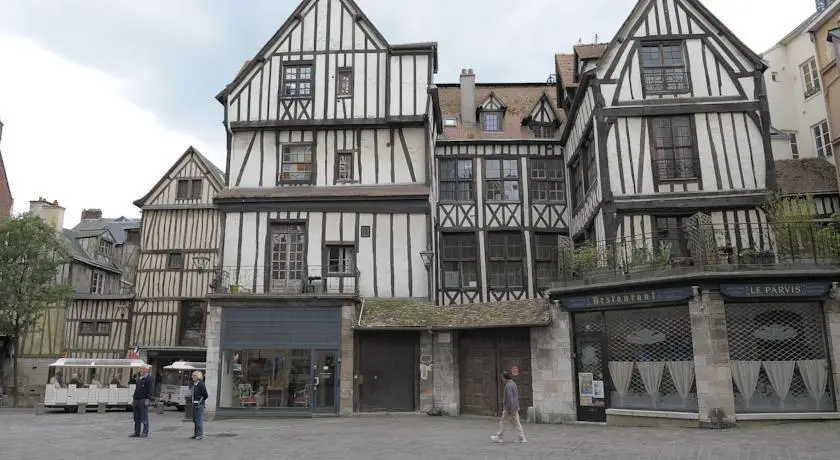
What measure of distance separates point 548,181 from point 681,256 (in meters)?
7.09

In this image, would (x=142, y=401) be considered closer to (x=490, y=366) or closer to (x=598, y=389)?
(x=490, y=366)

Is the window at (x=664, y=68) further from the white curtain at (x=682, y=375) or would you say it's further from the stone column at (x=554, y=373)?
the white curtain at (x=682, y=375)

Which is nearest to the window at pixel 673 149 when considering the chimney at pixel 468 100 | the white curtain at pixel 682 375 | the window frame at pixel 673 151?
the window frame at pixel 673 151

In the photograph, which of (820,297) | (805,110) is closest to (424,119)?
(820,297)

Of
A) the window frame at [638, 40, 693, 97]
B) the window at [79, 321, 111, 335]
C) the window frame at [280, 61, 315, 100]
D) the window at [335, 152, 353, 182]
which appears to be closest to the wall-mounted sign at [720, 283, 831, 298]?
the window frame at [638, 40, 693, 97]

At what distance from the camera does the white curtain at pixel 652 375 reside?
12273mm

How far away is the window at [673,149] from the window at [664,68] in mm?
827

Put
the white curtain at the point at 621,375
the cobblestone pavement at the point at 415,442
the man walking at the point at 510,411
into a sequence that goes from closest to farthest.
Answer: the cobblestone pavement at the point at 415,442 → the man walking at the point at 510,411 → the white curtain at the point at 621,375

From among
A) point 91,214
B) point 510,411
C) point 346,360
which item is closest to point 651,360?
point 510,411

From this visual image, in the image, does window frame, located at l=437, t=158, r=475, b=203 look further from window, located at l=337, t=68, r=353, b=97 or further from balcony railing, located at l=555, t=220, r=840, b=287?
balcony railing, located at l=555, t=220, r=840, b=287

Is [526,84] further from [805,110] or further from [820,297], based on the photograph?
[820,297]

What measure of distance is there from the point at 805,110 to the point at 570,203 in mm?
8275

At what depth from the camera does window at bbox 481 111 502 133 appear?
69.5ft

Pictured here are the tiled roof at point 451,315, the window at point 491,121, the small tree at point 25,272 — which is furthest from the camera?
the small tree at point 25,272
